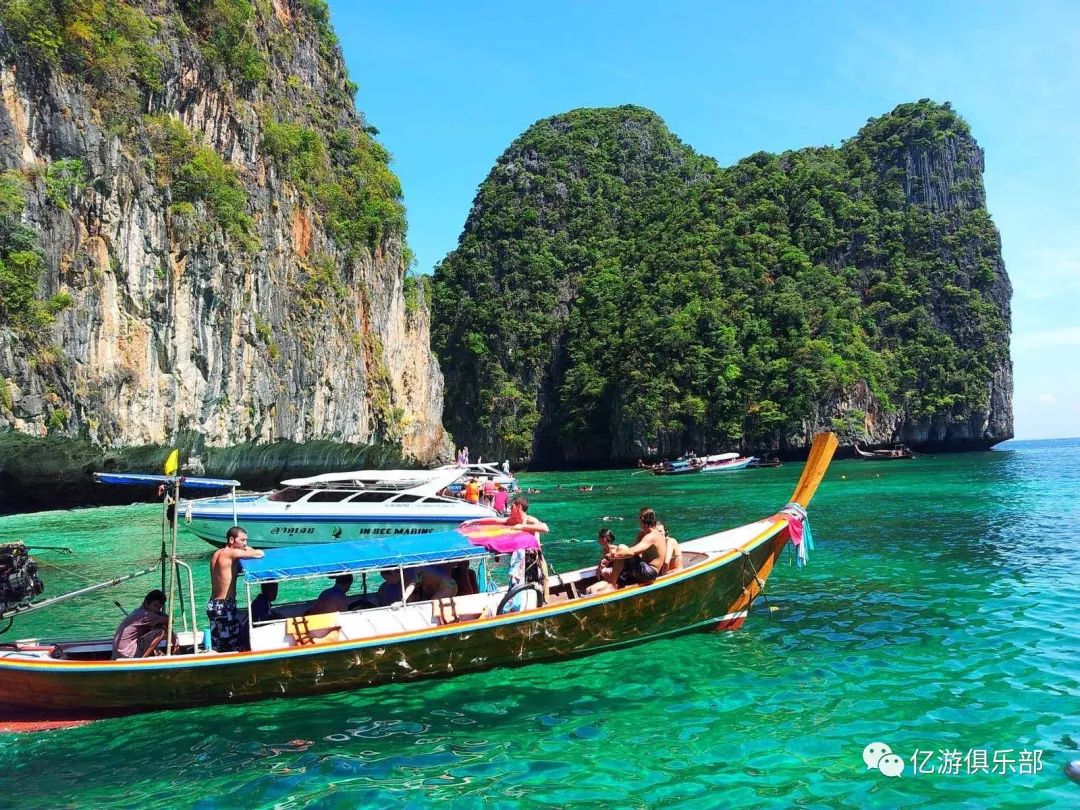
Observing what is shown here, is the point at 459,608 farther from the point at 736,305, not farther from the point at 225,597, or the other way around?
the point at 736,305

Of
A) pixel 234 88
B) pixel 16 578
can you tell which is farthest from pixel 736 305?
pixel 16 578

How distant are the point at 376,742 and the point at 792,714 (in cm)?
389

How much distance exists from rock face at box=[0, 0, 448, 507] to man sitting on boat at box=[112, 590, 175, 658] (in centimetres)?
1761

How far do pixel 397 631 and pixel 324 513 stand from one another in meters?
9.22

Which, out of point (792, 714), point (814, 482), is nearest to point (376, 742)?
point (792, 714)

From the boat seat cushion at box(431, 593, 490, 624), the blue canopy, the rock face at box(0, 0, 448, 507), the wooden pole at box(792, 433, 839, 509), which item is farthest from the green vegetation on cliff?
the wooden pole at box(792, 433, 839, 509)

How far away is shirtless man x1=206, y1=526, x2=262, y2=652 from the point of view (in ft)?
26.3

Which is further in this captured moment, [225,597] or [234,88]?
[234,88]

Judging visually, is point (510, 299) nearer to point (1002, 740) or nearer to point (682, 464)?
point (682, 464)

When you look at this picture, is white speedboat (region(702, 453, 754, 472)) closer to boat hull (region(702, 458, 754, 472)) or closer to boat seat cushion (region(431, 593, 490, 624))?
boat hull (region(702, 458, 754, 472))

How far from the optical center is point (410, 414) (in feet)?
168

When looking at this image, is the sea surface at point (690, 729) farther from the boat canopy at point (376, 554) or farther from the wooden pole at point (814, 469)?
the wooden pole at point (814, 469)

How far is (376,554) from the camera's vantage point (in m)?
8.58

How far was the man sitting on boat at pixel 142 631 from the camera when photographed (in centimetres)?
775
